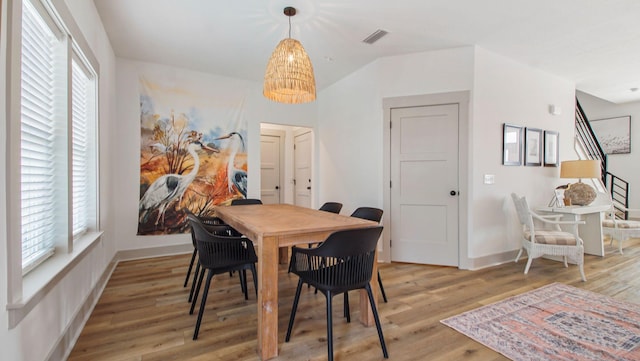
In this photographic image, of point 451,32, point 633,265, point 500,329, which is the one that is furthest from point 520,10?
point 633,265

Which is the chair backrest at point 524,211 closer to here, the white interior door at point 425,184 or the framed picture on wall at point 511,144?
the framed picture on wall at point 511,144

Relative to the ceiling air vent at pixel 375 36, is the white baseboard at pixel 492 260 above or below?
below

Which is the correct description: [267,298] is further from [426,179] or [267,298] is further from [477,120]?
[477,120]

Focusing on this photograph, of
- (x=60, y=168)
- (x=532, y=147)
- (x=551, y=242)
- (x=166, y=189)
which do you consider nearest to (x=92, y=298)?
(x=60, y=168)

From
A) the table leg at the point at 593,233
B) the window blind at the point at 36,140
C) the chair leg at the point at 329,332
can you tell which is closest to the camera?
the window blind at the point at 36,140

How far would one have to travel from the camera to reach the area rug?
1.82m

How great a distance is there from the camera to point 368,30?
121 inches

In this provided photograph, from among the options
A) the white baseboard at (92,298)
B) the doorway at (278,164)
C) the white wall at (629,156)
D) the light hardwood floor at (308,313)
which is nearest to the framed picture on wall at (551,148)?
the light hardwood floor at (308,313)

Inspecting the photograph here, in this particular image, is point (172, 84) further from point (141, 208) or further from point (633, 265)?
point (633, 265)

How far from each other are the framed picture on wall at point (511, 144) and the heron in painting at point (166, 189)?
4.17m

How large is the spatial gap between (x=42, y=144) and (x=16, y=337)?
3.48 feet

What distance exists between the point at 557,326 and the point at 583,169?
279cm

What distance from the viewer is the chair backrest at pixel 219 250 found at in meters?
2.06

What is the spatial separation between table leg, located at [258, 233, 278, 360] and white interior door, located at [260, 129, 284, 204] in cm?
433
